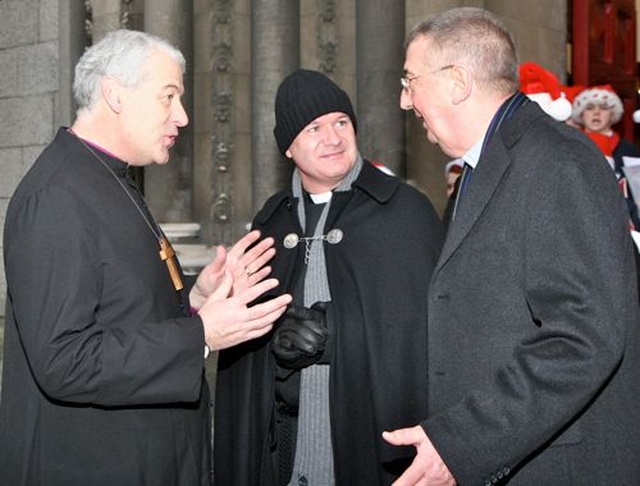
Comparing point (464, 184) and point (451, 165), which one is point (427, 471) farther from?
point (451, 165)

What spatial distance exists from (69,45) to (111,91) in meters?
4.37

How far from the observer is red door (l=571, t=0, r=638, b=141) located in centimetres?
629

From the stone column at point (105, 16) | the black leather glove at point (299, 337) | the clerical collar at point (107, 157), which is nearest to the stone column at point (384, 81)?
the stone column at point (105, 16)

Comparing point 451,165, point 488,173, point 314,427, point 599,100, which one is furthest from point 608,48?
point 488,173

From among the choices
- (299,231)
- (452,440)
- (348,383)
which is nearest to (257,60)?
(299,231)

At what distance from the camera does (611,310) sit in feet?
4.94

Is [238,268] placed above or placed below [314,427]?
above

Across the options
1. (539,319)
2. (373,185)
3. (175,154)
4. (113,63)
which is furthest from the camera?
(175,154)

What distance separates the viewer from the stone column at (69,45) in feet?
19.6

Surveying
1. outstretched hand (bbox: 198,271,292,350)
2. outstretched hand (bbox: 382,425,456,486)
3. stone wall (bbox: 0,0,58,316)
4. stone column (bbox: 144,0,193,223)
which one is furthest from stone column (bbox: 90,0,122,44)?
outstretched hand (bbox: 382,425,456,486)

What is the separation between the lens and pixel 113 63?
1993 millimetres

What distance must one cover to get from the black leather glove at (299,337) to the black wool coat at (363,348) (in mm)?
93

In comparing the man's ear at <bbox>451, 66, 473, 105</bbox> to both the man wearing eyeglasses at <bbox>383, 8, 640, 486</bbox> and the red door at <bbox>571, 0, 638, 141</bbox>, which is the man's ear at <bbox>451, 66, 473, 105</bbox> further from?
the red door at <bbox>571, 0, 638, 141</bbox>

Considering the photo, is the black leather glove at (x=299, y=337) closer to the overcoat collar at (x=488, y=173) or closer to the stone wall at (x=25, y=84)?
the overcoat collar at (x=488, y=173)
